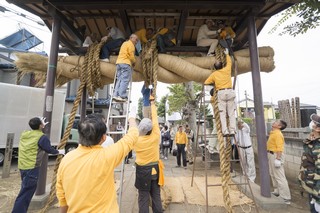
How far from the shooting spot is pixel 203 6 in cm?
410

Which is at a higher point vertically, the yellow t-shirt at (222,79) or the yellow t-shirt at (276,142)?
the yellow t-shirt at (222,79)

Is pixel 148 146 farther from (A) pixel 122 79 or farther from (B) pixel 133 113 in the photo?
(A) pixel 122 79

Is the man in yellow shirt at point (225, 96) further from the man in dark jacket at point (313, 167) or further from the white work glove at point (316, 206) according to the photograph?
the white work glove at point (316, 206)

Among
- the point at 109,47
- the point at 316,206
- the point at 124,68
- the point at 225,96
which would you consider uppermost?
the point at 109,47

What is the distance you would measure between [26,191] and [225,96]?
3.94 m

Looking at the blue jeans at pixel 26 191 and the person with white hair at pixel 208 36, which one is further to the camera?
the person with white hair at pixel 208 36

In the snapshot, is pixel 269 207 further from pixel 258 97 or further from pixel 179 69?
pixel 179 69

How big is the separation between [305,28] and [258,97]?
2106mm

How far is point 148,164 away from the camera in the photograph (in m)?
3.08

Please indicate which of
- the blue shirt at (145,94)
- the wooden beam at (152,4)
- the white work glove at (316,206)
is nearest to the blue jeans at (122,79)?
the blue shirt at (145,94)

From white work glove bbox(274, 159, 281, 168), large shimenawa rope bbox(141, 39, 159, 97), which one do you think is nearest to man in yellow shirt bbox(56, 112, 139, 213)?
large shimenawa rope bbox(141, 39, 159, 97)

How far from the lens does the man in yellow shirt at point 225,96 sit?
403 centimetres

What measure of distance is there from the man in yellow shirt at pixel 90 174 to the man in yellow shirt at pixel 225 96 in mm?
2901

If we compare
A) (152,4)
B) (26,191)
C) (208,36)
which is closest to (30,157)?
(26,191)
